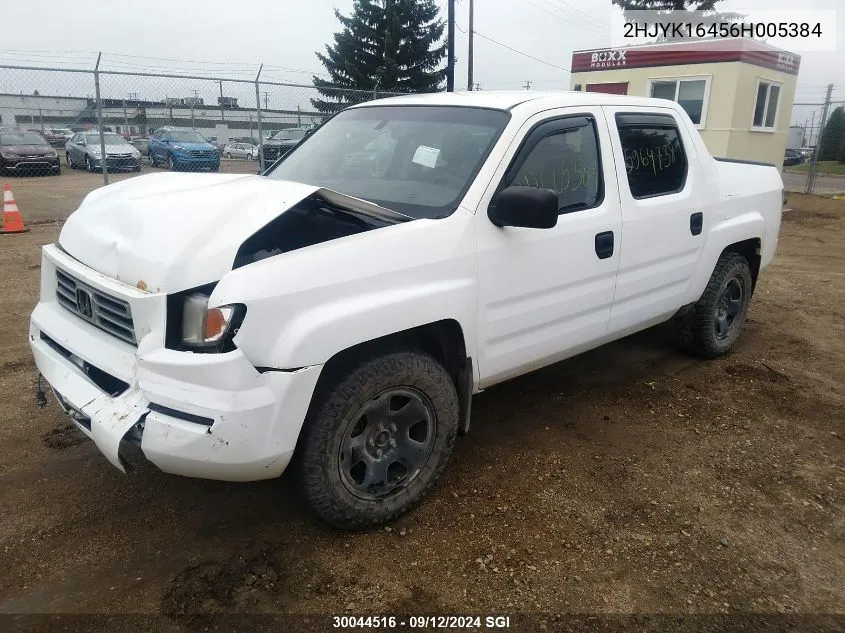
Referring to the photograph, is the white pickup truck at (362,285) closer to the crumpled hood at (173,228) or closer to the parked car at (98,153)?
the crumpled hood at (173,228)

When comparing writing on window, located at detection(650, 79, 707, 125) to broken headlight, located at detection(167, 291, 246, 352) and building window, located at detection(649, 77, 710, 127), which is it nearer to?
building window, located at detection(649, 77, 710, 127)

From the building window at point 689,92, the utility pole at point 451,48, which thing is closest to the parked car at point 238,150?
the utility pole at point 451,48

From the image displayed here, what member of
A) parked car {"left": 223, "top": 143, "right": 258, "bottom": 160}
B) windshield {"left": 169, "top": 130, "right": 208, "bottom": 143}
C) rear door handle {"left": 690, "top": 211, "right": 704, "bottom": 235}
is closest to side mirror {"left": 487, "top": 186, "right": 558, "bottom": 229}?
rear door handle {"left": 690, "top": 211, "right": 704, "bottom": 235}

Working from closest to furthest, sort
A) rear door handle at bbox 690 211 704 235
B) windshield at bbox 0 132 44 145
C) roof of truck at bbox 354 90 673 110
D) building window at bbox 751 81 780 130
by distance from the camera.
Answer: roof of truck at bbox 354 90 673 110 → rear door handle at bbox 690 211 704 235 → building window at bbox 751 81 780 130 → windshield at bbox 0 132 44 145

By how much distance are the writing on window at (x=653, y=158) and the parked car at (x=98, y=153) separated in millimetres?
13875

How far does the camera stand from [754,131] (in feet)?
54.2

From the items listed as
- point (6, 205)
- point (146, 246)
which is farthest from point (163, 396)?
point (6, 205)

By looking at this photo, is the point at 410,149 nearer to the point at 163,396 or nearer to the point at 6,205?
the point at 163,396

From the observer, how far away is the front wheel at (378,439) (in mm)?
2500

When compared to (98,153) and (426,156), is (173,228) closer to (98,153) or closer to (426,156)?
(426,156)

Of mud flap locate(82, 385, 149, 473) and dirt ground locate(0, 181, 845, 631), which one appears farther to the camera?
dirt ground locate(0, 181, 845, 631)

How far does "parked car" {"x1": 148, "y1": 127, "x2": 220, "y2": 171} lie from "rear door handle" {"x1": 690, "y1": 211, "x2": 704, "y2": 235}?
13258 mm

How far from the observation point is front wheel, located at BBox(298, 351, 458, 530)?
2.50 meters

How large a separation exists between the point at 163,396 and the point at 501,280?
154cm
